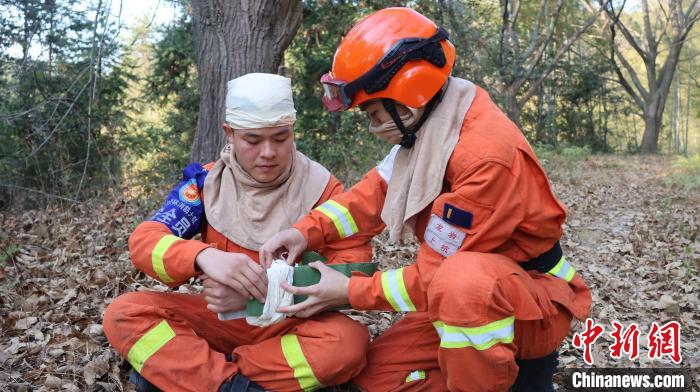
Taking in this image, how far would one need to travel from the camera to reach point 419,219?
258 centimetres

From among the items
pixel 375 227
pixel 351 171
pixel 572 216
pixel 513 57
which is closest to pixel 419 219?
pixel 375 227

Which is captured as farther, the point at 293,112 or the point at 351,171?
the point at 351,171

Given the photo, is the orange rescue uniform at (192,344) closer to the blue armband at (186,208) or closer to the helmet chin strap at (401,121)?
the blue armband at (186,208)

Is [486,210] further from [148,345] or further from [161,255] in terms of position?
[148,345]

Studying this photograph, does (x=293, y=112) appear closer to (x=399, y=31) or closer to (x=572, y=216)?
(x=399, y=31)

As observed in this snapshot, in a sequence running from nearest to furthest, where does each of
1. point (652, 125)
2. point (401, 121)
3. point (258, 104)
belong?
1. point (401, 121)
2. point (258, 104)
3. point (652, 125)

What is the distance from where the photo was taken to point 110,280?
395cm

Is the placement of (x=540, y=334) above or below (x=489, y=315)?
below

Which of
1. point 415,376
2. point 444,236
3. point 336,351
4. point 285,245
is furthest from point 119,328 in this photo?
point 444,236

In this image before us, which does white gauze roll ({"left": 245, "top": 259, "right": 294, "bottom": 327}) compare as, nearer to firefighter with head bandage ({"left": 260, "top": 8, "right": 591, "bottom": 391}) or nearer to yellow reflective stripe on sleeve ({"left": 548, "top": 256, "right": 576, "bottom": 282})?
firefighter with head bandage ({"left": 260, "top": 8, "right": 591, "bottom": 391})

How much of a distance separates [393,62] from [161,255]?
1311 mm

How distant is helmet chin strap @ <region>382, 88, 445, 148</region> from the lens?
242cm

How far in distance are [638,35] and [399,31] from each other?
24.9 meters

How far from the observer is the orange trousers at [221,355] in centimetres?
248
